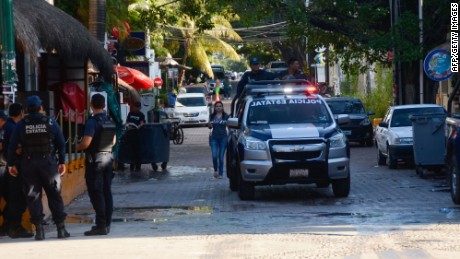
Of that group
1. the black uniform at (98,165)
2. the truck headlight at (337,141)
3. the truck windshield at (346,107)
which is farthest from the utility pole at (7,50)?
the truck windshield at (346,107)

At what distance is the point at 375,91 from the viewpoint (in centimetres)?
4400

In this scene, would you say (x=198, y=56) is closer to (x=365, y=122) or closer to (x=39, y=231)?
(x=365, y=122)

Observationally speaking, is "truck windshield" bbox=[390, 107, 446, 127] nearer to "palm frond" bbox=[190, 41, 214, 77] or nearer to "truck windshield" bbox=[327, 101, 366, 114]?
"truck windshield" bbox=[327, 101, 366, 114]

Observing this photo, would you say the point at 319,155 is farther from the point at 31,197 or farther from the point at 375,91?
the point at 375,91

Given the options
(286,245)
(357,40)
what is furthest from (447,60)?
(286,245)

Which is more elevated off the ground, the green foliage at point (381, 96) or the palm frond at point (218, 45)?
the palm frond at point (218, 45)

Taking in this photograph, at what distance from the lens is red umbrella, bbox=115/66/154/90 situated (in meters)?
33.5

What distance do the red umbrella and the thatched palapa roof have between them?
11.6 m

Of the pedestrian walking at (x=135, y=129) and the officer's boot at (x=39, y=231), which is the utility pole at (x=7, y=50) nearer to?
the officer's boot at (x=39, y=231)

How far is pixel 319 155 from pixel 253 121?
1.68 m

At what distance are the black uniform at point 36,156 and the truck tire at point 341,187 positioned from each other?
20.5ft

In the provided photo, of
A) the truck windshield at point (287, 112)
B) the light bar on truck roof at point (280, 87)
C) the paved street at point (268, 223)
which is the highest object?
the light bar on truck roof at point (280, 87)

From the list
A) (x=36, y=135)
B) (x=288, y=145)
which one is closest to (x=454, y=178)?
(x=288, y=145)

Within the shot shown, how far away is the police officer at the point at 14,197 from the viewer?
13.6 metres
